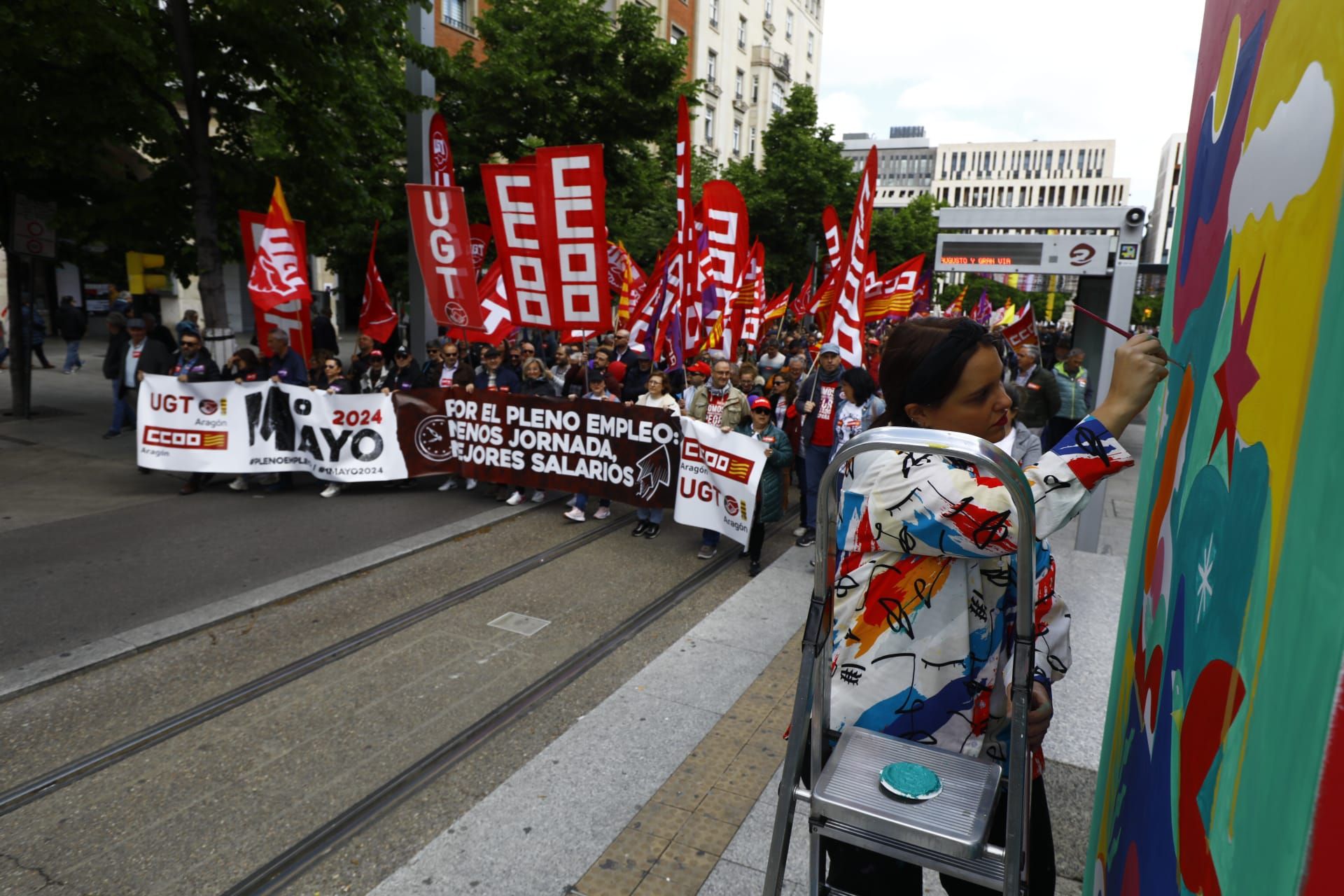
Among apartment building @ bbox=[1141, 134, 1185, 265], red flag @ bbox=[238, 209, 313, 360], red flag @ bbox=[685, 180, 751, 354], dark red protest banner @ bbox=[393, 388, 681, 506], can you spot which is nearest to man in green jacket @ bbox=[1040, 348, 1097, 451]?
red flag @ bbox=[685, 180, 751, 354]

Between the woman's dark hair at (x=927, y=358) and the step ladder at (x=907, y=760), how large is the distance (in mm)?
222

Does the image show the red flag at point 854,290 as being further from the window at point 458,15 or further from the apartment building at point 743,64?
the apartment building at point 743,64

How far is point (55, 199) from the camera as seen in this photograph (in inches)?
496

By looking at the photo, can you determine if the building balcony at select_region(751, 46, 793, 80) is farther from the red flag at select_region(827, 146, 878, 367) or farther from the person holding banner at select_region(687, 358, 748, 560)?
the person holding banner at select_region(687, 358, 748, 560)

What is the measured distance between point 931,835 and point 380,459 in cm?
865

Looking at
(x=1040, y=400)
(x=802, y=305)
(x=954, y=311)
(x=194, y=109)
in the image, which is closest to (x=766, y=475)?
(x=1040, y=400)

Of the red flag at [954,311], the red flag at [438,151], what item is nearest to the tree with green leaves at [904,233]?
the red flag at [954,311]

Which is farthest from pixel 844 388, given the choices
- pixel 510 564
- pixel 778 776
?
pixel 778 776

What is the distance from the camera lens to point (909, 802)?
1.79 metres

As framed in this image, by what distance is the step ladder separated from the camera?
166 cm

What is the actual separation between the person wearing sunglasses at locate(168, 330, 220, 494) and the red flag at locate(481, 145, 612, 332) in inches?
146

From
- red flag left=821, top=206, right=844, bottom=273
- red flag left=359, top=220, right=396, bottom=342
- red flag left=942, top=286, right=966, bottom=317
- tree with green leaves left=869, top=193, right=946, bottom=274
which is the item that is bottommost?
red flag left=359, top=220, right=396, bottom=342

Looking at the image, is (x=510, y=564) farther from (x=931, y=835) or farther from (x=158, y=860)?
(x=931, y=835)

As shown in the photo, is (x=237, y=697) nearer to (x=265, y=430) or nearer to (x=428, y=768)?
(x=428, y=768)
